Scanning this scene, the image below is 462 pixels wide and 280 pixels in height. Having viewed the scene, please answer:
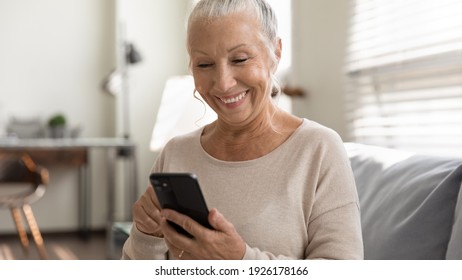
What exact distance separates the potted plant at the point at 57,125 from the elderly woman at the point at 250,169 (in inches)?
128

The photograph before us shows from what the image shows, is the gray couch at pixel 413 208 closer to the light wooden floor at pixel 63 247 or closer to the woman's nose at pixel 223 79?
the woman's nose at pixel 223 79

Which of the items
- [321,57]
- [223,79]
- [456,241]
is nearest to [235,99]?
[223,79]

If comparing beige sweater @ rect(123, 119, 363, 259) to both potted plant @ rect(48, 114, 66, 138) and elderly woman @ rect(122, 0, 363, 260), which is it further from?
potted plant @ rect(48, 114, 66, 138)

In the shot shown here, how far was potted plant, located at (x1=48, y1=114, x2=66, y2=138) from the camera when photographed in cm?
407

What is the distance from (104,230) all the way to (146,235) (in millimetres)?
3540

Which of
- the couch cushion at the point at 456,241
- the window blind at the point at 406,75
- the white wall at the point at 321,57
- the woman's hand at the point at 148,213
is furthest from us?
the white wall at the point at 321,57

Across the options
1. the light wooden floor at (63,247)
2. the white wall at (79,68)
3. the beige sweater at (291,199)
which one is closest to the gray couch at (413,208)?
the beige sweater at (291,199)

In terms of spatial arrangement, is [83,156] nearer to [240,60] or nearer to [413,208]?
[413,208]

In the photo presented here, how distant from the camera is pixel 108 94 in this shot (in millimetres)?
4367

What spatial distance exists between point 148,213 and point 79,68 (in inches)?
144

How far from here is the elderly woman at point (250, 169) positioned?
791mm

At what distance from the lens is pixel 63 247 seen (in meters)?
3.78

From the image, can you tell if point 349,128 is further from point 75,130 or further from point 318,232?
point 75,130
